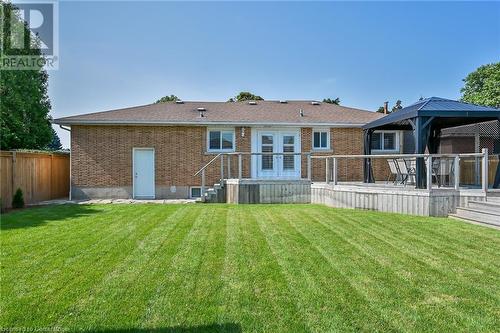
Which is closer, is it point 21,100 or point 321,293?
point 321,293

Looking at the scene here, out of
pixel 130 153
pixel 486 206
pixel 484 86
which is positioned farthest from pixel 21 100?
pixel 484 86

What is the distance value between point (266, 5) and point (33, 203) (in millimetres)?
12259

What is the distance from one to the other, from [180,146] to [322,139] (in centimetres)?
686

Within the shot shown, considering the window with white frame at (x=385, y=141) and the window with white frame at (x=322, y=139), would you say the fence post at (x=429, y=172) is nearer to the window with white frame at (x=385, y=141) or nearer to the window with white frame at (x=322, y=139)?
the window with white frame at (x=322, y=139)

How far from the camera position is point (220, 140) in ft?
51.1

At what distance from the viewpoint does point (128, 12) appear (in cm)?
1175

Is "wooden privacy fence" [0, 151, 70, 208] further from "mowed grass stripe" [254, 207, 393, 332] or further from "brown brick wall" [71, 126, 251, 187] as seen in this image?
"mowed grass stripe" [254, 207, 393, 332]

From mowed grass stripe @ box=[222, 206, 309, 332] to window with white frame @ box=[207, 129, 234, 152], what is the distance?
9.46 m

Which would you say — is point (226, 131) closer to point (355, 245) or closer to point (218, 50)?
point (218, 50)

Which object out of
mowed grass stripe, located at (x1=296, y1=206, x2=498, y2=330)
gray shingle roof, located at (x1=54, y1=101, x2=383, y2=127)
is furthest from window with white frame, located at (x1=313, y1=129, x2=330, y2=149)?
mowed grass stripe, located at (x1=296, y1=206, x2=498, y2=330)

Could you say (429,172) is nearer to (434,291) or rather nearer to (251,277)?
(434,291)

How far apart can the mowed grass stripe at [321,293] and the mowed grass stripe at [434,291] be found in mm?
360

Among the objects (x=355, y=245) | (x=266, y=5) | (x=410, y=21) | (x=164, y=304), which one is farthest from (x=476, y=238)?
(x=410, y=21)

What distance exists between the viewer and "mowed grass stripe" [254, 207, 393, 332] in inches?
128
